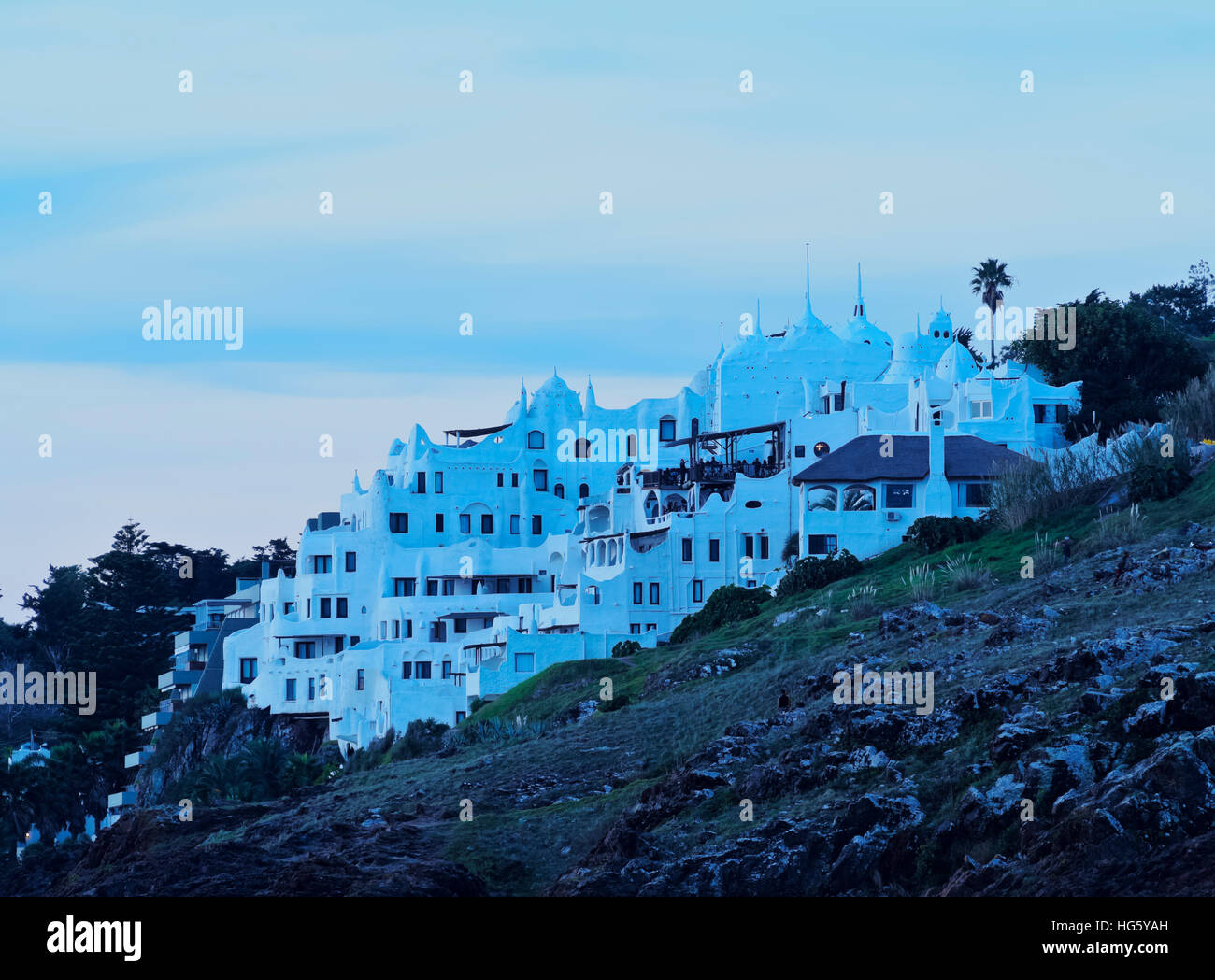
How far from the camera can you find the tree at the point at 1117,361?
88125 mm

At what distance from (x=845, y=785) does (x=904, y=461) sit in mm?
40994

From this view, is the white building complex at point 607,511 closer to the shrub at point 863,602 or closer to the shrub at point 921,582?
the shrub at point 921,582

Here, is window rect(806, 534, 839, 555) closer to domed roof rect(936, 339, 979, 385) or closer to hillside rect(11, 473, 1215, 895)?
hillside rect(11, 473, 1215, 895)

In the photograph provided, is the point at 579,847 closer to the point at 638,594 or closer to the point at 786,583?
→ the point at 786,583

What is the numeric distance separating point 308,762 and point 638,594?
15383 mm

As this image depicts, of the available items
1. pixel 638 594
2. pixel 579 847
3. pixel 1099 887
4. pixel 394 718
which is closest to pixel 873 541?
pixel 638 594

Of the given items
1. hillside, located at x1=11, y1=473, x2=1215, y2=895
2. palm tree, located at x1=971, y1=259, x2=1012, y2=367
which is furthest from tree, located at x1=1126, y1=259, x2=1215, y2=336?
hillside, located at x1=11, y1=473, x2=1215, y2=895

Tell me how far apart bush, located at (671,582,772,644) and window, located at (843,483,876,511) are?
555cm

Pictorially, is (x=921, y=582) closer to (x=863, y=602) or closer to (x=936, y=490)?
(x=863, y=602)

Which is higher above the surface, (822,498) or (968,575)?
(822,498)

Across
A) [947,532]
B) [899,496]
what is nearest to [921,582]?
[947,532]

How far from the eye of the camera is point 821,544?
76312 mm

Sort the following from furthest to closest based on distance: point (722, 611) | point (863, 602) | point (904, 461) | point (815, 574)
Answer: point (904, 461) < point (722, 611) < point (815, 574) < point (863, 602)

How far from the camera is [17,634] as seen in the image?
136375 millimetres
